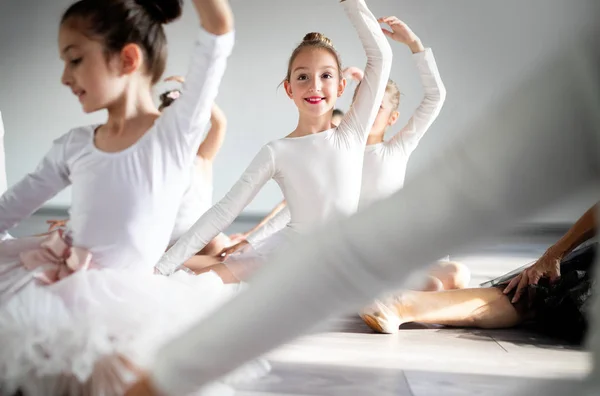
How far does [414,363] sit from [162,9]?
0.64 m

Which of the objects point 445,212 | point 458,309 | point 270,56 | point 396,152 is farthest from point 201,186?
point 270,56

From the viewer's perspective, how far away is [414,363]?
991mm

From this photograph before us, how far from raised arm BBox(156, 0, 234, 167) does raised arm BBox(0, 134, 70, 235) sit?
0.16m

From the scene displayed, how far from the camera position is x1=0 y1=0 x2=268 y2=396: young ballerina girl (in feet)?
2.29

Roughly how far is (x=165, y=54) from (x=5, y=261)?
34 cm

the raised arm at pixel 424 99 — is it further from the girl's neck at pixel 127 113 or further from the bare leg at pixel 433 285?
the girl's neck at pixel 127 113

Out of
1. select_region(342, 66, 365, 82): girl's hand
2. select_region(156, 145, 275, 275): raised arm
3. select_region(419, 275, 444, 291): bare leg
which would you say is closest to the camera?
select_region(156, 145, 275, 275): raised arm

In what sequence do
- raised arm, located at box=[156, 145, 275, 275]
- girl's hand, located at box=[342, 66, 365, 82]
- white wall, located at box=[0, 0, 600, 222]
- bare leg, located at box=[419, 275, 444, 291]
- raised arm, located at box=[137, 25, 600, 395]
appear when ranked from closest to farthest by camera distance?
raised arm, located at box=[137, 25, 600, 395]
raised arm, located at box=[156, 145, 275, 275]
bare leg, located at box=[419, 275, 444, 291]
girl's hand, located at box=[342, 66, 365, 82]
white wall, located at box=[0, 0, 600, 222]

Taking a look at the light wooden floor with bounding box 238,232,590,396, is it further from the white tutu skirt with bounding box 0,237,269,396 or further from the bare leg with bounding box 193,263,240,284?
the bare leg with bounding box 193,263,240,284

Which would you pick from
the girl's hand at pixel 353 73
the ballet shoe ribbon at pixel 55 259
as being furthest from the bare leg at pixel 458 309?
the girl's hand at pixel 353 73

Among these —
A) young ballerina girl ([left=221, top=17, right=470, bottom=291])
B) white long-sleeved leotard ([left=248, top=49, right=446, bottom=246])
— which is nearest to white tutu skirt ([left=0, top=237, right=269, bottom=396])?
young ballerina girl ([left=221, top=17, right=470, bottom=291])

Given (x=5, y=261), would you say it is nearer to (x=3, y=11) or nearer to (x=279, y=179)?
(x=279, y=179)

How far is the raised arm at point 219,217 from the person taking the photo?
45.8 inches

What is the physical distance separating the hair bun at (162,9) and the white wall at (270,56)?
427 cm
